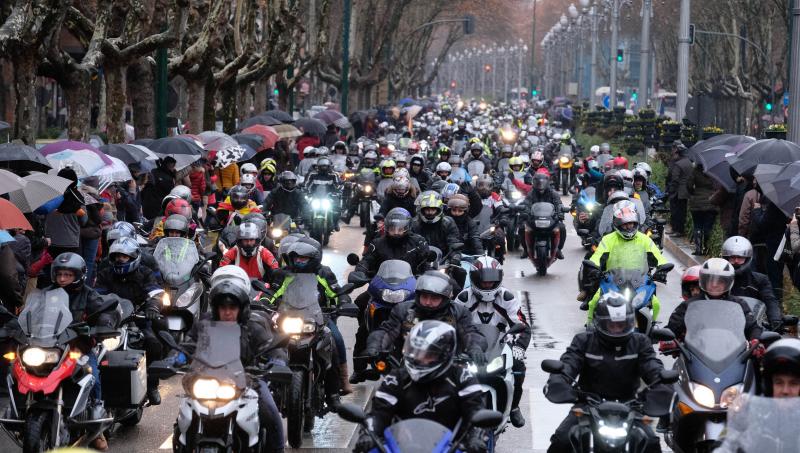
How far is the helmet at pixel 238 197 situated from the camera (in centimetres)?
1931

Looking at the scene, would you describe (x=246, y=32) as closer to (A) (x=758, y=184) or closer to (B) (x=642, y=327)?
(A) (x=758, y=184)

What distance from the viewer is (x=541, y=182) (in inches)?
939

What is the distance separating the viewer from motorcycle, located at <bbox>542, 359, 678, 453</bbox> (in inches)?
331

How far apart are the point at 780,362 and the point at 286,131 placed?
30460 millimetres

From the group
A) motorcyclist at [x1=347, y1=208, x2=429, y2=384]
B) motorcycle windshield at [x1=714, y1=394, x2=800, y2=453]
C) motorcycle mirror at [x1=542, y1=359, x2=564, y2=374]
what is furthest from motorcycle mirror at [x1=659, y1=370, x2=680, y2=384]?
motorcyclist at [x1=347, y1=208, x2=429, y2=384]

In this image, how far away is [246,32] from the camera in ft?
131

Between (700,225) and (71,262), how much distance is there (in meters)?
15.3

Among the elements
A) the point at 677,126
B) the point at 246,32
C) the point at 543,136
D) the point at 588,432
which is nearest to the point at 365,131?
the point at 543,136

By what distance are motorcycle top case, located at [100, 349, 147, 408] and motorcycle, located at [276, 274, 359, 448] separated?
1.03 meters

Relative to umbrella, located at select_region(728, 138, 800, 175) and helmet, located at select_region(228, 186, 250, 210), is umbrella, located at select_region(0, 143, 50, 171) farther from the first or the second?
umbrella, located at select_region(728, 138, 800, 175)

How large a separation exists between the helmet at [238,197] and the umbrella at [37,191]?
3.46 meters

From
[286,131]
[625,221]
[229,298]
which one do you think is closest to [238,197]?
[625,221]

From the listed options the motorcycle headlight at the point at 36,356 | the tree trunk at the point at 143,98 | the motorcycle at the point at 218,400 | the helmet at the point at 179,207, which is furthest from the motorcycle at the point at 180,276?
the tree trunk at the point at 143,98

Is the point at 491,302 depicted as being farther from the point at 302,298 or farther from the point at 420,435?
the point at 420,435
